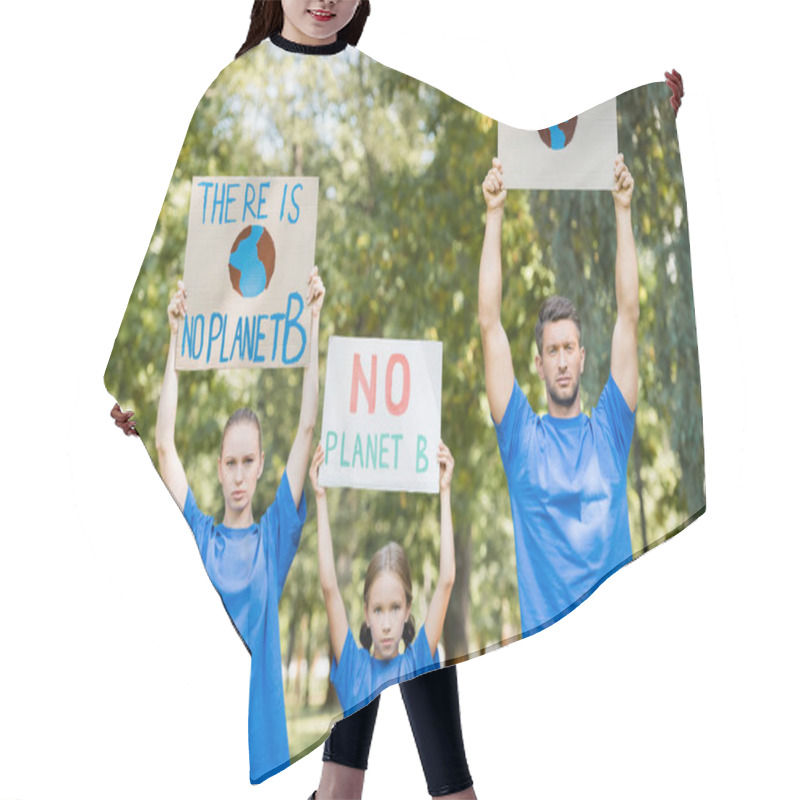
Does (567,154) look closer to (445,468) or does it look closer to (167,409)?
A: (445,468)

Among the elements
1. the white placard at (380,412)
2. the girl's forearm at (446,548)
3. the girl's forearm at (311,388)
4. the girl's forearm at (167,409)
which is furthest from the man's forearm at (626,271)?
the girl's forearm at (167,409)

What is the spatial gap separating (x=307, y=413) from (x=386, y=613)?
456 millimetres

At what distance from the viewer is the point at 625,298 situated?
333 cm

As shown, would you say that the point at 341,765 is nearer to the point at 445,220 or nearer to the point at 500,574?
the point at 500,574

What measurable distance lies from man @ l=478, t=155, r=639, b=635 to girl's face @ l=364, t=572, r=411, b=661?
254 millimetres

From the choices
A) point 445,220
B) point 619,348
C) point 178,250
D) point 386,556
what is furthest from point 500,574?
point 178,250

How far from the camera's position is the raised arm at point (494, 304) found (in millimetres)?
3314

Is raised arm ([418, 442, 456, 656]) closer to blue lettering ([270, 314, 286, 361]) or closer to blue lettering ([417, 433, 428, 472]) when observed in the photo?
blue lettering ([417, 433, 428, 472])

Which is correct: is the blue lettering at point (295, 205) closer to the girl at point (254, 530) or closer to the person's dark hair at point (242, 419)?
the girl at point (254, 530)

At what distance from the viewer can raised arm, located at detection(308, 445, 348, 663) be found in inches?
128

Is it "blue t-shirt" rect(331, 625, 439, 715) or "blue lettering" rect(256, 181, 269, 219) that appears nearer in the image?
"blue t-shirt" rect(331, 625, 439, 715)

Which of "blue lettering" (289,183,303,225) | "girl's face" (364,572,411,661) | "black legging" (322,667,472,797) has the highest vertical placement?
"blue lettering" (289,183,303,225)

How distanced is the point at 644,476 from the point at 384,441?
55cm

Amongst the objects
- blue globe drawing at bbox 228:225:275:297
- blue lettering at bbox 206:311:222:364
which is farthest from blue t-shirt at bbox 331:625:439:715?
blue globe drawing at bbox 228:225:275:297
